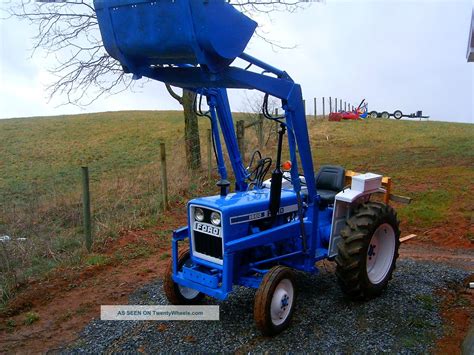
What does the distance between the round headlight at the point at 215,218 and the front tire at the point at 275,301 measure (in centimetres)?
65

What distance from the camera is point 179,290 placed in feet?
16.4

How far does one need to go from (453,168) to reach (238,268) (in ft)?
30.4

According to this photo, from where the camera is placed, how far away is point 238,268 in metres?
4.67

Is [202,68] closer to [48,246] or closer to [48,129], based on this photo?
[48,246]

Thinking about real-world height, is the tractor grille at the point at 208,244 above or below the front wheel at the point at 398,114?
below

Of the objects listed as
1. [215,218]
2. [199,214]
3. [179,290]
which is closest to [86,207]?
[179,290]

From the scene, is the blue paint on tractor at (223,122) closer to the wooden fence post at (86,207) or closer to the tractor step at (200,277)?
the tractor step at (200,277)

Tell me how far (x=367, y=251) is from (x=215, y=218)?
168 centimetres

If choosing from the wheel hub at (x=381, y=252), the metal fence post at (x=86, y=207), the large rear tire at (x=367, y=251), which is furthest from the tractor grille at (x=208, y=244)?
the metal fence post at (x=86, y=207)

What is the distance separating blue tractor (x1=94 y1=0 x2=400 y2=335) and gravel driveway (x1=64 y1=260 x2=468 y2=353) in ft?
0.71

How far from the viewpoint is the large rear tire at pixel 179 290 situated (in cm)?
489

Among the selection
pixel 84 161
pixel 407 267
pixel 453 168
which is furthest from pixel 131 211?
pixel 84 161

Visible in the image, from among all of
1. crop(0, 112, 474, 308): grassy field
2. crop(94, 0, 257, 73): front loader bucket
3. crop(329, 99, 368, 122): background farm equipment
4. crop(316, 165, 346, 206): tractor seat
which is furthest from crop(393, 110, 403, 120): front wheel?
crop(94, 0, 257, 73): front loader bucket

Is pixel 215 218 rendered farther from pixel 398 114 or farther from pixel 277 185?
pixel 398 114
